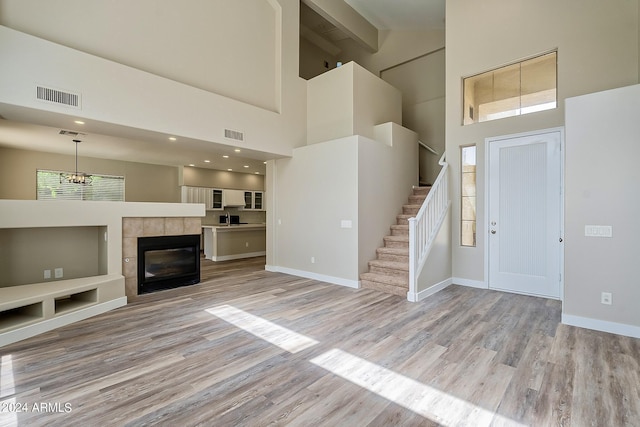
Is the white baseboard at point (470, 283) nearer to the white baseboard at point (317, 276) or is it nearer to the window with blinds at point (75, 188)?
the white baseboard at point (317, 276)

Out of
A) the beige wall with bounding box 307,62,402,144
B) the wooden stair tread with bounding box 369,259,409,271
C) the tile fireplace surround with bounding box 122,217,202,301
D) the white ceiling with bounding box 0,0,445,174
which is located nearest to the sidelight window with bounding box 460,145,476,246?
the wooden stair tread with bounding box 369,259,409,271

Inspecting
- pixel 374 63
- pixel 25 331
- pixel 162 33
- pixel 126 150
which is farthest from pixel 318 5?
pixel 25 331

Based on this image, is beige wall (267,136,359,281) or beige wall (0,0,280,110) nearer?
beige wall (0,0,280,110)

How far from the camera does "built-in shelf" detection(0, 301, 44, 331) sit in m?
3.20

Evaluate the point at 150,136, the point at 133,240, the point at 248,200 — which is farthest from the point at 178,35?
the point at 248,200

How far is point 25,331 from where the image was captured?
3197mm

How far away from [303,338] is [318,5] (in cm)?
726

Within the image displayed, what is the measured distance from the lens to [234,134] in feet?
17.8

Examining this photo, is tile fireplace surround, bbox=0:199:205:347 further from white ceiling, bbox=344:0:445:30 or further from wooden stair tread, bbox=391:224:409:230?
white ceiling, bbox=344:0:445:30

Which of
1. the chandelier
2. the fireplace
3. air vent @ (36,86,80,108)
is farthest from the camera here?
the chandelier

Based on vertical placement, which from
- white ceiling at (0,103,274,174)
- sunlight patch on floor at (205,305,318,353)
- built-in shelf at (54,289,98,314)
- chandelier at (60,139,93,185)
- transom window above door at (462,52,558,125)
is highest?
transom window above door at (462,52,558,125)

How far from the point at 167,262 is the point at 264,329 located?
9.26 feet

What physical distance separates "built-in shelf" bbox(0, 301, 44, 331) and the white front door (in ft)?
21.2

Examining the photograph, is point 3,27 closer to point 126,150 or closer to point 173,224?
point 173,224
